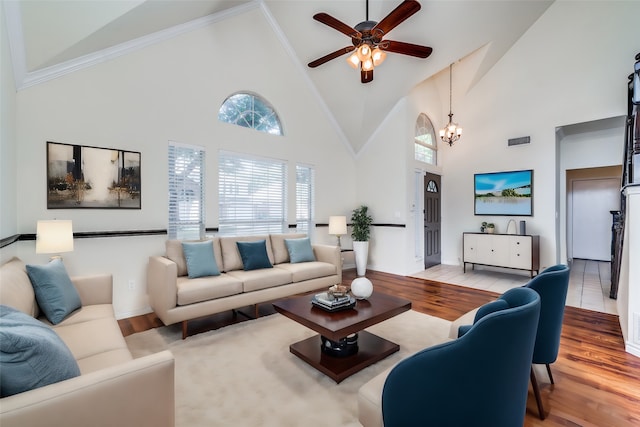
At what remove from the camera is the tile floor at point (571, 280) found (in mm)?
3938

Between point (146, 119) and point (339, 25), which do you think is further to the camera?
point (146, 119)

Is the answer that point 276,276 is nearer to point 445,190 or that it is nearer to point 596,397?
point 596,397

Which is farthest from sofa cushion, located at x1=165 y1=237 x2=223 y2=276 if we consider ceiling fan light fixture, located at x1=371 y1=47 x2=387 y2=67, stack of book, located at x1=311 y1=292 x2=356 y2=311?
ceiling fan light fixture, located at x1=371 y1=47 x2=387 y2=67

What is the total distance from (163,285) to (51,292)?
2.92 ft

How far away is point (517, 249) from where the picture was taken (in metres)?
5.09

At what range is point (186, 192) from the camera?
12.9ft

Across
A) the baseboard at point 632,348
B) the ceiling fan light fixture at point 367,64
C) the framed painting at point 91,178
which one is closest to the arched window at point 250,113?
the framed painting at point 91,178

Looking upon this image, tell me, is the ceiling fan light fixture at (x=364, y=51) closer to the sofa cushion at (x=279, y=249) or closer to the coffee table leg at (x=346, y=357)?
the sofa cushion at (x=279, y=249)

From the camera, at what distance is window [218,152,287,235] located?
14.2 ft

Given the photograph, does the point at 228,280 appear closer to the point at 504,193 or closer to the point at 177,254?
the point at 177,254

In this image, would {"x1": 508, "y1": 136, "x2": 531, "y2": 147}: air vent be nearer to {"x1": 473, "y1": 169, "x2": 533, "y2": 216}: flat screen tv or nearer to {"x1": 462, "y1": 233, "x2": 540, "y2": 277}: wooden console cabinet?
{"x1": 473, "y1": 169, "x2": 533, "y2": 216}: flat screen tv

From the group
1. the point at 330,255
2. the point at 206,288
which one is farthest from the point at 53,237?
the point at 330,255

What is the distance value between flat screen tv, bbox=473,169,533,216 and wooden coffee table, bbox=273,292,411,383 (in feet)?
14.1

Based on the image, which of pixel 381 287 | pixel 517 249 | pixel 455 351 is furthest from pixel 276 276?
pixel 517 249
